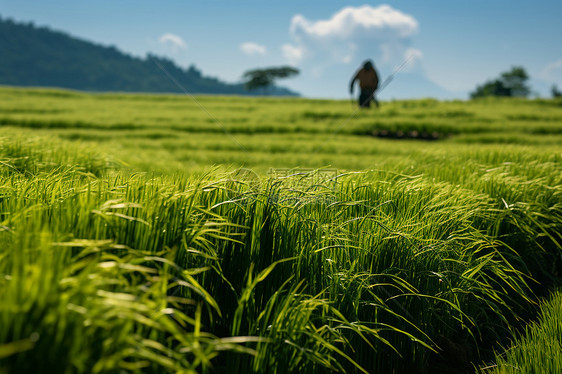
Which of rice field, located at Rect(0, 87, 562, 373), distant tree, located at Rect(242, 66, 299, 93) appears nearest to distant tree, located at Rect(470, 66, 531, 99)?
distant tree, located at Rect(242, 66, 299, 93)

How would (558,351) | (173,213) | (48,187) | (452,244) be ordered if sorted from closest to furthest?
(173,213)
(558,351)
(48,187)
(452,244)

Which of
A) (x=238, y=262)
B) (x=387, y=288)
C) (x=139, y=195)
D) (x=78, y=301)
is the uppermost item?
(x=139, y=195)

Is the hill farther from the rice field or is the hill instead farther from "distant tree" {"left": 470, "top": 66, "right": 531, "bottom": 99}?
the rice field

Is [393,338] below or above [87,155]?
below

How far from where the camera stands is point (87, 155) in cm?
396

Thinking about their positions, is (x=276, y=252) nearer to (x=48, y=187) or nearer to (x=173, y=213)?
(x=173, y=213)

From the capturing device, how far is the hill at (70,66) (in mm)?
146500

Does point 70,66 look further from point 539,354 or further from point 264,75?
point 539,354

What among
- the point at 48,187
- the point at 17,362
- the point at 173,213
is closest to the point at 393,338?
the point at 173,213

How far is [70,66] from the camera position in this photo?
151 metres

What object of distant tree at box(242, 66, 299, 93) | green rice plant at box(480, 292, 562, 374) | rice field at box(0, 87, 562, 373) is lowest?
green rice plant at box(480, 292, 562, 374)

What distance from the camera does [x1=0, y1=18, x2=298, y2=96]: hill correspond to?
146500 mm

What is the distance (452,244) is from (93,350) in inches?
76.5

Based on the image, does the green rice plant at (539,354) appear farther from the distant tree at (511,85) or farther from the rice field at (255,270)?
the distant tree at (511,85)
